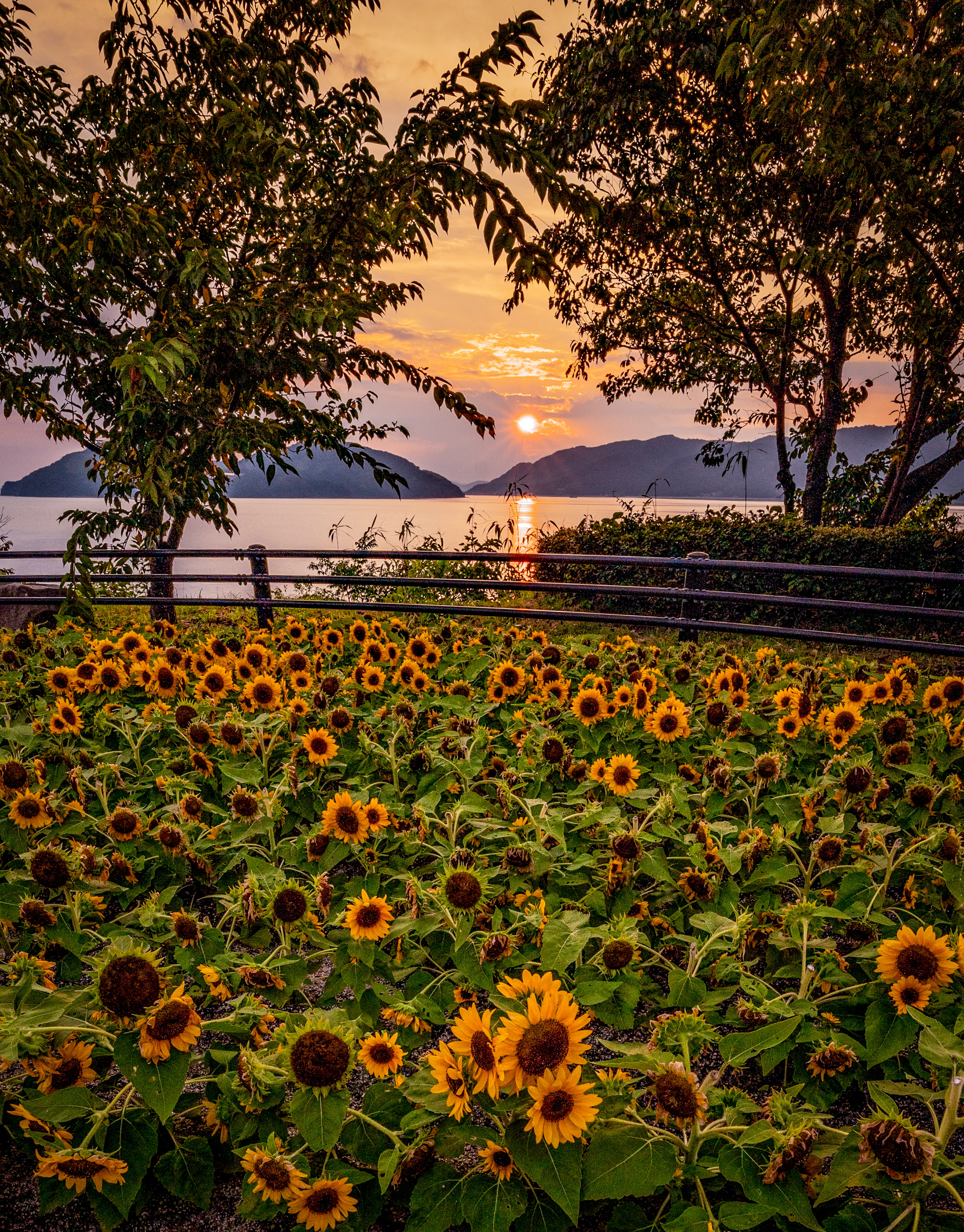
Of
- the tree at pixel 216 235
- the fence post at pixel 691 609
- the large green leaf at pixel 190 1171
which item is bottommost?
the large green leaf at pixel 190 1171

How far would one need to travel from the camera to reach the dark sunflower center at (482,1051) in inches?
40.9

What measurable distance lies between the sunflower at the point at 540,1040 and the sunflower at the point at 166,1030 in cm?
54

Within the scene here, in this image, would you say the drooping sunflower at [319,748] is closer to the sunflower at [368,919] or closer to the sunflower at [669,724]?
the sunflower at [368,919]

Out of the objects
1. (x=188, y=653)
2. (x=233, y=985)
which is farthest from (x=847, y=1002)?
(x=188, y=653)

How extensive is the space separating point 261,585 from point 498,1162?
14.9 feet

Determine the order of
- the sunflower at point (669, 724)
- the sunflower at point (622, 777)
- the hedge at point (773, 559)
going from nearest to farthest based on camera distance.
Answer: the sunflower at point (622, 777) < the sunflower at point (669, 724) < the hedge at point (773, 559)

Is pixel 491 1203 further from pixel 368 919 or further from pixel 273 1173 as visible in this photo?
pixel 368 919

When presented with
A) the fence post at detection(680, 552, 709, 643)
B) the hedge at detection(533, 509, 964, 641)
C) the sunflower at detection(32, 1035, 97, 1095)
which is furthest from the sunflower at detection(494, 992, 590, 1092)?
the hedge at detection(533, 509, 964, 641)

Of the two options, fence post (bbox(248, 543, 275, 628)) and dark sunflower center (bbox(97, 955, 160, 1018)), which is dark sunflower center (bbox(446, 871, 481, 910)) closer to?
dark sunflower center (bbox(97, 955, 160, 1018))

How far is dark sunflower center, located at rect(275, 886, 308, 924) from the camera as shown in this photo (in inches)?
59.2

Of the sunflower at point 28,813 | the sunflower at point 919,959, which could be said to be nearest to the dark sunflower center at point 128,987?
the sunflower at point 28,813

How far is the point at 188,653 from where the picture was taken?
312cm

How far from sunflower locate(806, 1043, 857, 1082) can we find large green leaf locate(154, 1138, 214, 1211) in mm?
1196

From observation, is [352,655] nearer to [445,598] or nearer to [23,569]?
[445,598]
